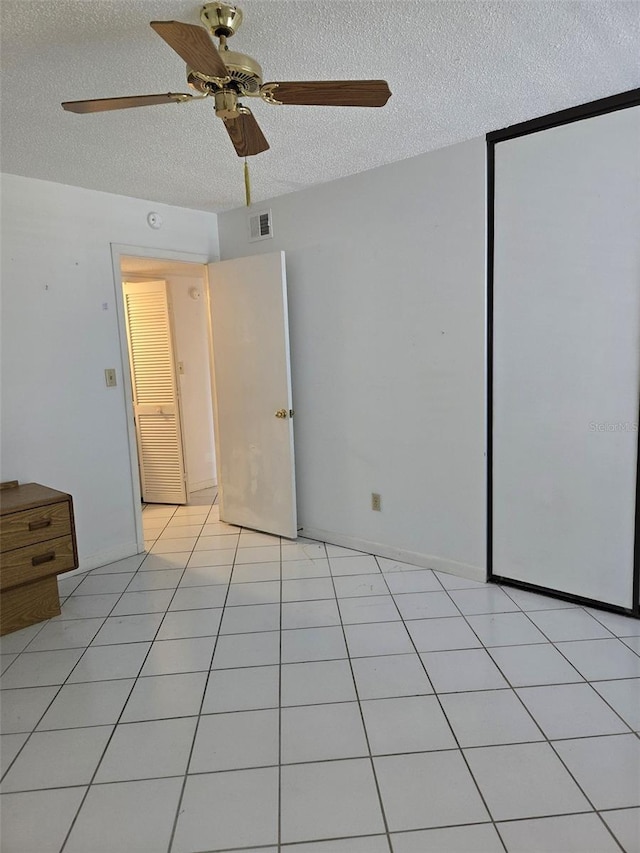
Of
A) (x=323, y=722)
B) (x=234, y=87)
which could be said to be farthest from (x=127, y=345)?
(x=323, y=722)

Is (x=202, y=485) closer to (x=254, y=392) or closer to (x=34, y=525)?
(x=254, y=392)

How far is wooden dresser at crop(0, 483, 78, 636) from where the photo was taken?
2566 millimetres

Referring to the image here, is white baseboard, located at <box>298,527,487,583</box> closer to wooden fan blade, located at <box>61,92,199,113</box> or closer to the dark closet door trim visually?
the dark closet door trim

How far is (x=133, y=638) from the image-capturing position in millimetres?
2543

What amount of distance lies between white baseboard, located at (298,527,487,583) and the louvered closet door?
1.64 meters

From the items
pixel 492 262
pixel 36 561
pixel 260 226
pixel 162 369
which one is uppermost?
pixel 260 226

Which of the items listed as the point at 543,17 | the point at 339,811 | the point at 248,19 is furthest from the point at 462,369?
the point at 339,811

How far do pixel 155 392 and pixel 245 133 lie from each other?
3.37 m

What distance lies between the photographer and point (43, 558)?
8.79 ft

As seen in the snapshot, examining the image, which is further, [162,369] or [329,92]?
[162,369]

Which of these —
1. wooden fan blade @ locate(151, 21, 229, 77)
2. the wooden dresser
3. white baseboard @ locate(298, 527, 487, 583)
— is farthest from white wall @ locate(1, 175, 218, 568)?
wooden fan blade @ locate(151, 21, 229, 77)

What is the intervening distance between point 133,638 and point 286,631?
733 millimetres

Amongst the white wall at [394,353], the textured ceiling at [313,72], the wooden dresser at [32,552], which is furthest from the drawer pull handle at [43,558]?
the textured ceiling at [313,72]

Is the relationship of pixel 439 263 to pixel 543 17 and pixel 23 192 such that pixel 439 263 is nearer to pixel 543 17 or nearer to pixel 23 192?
pixel 543 17
